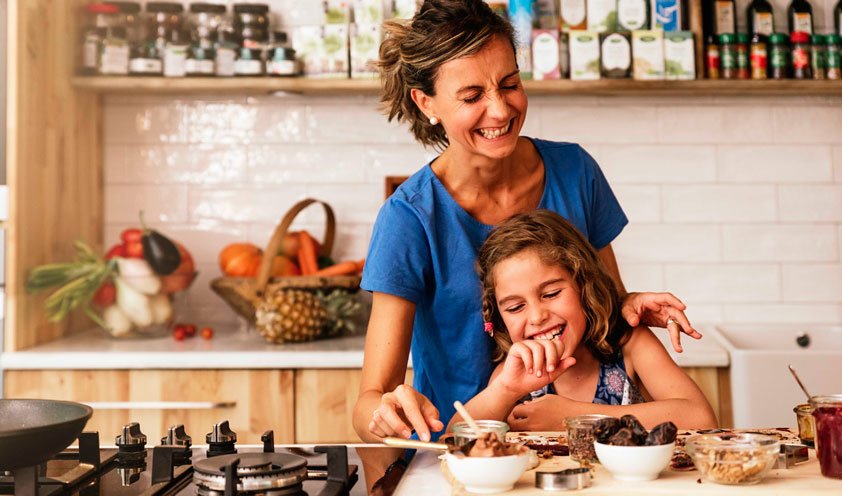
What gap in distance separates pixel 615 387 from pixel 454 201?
508 millimetres

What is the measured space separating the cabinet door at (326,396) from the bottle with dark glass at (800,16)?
70.8 inches

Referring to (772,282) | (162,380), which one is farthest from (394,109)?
(772,282)

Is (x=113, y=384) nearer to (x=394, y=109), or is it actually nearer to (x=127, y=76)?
(x=127, y=76)

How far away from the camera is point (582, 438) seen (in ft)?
4.07

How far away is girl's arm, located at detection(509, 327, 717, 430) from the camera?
1.65 metres

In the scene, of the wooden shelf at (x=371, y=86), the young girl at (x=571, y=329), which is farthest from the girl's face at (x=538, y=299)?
the wooden shelf at (x=371, y=86)

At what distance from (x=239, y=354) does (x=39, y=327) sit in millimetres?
727

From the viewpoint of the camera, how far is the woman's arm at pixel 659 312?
5.29 ft

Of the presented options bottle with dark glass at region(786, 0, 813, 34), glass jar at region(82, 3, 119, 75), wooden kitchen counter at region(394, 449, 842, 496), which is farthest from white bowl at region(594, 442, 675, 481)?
glass jar at region(82, 3, 119, 75)

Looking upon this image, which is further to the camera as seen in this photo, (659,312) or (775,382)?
(775,382)

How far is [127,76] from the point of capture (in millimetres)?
3088

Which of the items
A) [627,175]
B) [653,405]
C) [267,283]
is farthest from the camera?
[627,175]

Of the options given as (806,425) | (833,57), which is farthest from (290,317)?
(833,57)

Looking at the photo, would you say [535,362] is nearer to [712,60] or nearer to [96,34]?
[712,60]
